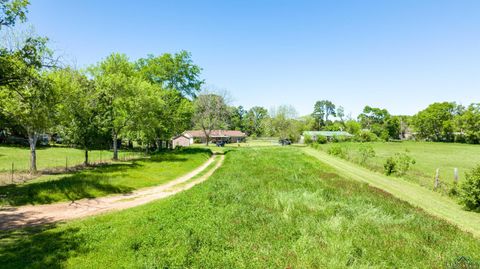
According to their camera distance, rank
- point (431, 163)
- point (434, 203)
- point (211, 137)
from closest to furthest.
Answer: point (434, 203)
point (431, 163)
point (211, 137)

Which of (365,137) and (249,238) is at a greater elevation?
(365,137)

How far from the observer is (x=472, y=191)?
1571cm

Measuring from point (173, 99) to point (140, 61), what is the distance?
1067 cm

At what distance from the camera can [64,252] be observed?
8742 mm

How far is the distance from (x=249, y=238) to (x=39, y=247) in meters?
7.04

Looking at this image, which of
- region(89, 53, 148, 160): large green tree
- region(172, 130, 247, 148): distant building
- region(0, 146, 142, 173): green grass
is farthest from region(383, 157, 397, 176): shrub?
region(172, 130, 247, 148): distant building

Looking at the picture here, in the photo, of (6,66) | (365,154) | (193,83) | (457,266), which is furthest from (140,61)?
(457,266)

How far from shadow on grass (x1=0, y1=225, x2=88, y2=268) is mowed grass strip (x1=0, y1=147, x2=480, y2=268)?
0.09 feet

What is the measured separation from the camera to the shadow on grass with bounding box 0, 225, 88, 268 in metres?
8.05

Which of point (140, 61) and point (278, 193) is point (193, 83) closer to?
point (140, 61)

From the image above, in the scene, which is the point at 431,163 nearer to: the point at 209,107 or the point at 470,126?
the point at 209,107

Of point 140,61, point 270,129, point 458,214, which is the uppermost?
point 140,61

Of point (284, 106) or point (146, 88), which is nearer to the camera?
point (146, 88)

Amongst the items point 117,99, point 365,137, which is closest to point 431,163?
point 117,99
